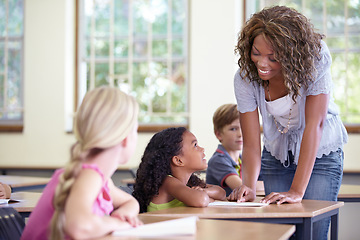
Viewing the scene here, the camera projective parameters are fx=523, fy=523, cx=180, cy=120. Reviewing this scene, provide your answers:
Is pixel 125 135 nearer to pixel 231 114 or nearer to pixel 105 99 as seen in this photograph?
pixel 105 99

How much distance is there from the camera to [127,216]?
57.1 inches

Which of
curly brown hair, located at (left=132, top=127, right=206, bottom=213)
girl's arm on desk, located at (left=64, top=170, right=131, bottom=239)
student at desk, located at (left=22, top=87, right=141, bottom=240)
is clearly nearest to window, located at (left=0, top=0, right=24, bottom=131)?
curly brown hair, located at (left=132, top=127, right=206, bottom=213)

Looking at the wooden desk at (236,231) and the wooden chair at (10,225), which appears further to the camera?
the wooden chair at (10,225)

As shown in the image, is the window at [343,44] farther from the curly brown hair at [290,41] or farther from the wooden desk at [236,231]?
the wooden desk at [236,231]

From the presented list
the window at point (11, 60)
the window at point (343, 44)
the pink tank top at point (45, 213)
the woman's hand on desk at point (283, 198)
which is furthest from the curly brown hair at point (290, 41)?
the window at point (11, 60)

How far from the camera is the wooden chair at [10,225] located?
1.58 meters

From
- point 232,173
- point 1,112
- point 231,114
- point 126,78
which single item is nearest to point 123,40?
point 126,78

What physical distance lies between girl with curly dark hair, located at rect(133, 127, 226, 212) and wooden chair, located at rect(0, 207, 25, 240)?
68 cm

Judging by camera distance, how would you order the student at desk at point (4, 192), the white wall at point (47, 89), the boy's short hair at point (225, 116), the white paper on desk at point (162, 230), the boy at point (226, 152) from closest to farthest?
the white paper on desk at point (162, 230), the student at desk at point (4, 192), the boy at point (226, 152), the boy's short hair at point (225, 116), the white wall at point (47, 89)

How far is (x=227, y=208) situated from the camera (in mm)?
1927

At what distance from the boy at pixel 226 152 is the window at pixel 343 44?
1.82m

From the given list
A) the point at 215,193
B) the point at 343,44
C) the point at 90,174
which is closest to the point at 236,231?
the point at 90,174

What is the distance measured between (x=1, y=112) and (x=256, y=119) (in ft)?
12.9

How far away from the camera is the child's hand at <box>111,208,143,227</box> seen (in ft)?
4.70
